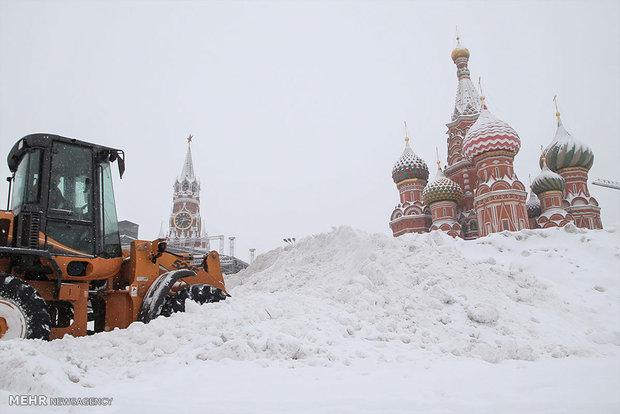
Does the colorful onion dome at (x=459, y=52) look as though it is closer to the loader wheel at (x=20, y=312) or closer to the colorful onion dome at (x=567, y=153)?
the colorful onion dome at (x=567, y=153)

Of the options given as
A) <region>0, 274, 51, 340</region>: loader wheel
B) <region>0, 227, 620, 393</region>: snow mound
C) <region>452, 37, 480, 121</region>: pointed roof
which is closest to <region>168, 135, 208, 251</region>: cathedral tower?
<region>452, 37, 480, 121</region>: pointed roof

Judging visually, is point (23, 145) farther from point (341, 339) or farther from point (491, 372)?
point (491, 372)

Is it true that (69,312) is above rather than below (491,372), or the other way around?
above

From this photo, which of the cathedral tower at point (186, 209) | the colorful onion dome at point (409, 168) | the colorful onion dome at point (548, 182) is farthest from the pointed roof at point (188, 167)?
the colorful onion dome at point (548, 182)

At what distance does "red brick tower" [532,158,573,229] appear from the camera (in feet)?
101

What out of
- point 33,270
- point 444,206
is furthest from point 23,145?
point 444,206

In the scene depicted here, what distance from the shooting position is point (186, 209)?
69625 mm

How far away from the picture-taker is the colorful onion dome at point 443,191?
32.0m

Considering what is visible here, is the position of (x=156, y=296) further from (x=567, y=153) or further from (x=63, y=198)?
(x=567, y=153)

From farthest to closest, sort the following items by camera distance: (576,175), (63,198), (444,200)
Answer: (576,175), (444,200), (63,198)

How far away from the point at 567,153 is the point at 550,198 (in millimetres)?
4313

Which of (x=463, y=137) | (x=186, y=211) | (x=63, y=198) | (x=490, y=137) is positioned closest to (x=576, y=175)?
(x=463, y=137)

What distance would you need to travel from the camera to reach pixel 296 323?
5379 mm

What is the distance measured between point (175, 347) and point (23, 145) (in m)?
3.22
